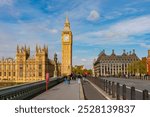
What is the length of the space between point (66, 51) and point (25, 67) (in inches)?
762

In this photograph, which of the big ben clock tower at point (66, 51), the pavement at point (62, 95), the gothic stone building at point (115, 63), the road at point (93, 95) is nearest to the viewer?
the pavement at point (62, 95)

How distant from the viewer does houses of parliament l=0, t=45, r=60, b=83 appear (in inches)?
5458

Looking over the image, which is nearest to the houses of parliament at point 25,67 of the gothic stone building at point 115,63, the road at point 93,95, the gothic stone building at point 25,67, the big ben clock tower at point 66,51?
the gothic stone building at point 25,67

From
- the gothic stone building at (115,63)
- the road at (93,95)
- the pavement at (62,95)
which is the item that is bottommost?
the road at (93,95)

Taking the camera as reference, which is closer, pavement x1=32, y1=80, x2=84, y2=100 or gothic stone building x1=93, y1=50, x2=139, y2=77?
pavement x1=32, y1=80, x2=84, y2=100

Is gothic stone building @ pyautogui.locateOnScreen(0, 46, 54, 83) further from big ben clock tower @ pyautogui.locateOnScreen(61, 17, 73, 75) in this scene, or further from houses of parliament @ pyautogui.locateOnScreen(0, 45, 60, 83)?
big ben clock tower @ pyautogui.locateOnScreen(61, 17, 73, 75)

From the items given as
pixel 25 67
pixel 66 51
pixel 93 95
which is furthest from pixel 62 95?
pixel 25 67

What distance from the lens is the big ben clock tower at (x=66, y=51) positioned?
423 feet

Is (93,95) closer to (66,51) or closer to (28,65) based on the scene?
(66,51)

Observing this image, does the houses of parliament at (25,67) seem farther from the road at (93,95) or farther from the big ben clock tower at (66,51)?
the road at (93,95)

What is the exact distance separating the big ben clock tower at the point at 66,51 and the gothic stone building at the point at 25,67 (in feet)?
29.1

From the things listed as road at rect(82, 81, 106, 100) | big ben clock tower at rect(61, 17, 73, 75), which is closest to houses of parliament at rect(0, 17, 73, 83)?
big ben clock tower at rect(61, 17, 73, 75)

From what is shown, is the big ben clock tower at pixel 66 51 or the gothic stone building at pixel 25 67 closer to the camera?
the big ben clock tower at pixel 66 51

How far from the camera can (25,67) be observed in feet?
464
